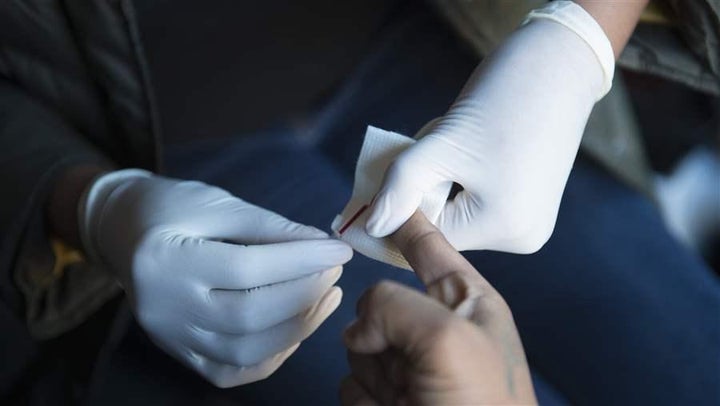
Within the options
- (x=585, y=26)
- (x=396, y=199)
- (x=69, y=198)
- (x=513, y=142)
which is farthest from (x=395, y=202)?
(x=69, y=198)

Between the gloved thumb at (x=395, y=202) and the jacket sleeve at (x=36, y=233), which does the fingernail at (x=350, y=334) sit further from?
the jacket sleeve at (x=36, y=233)

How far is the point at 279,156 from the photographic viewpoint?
2.81 ft

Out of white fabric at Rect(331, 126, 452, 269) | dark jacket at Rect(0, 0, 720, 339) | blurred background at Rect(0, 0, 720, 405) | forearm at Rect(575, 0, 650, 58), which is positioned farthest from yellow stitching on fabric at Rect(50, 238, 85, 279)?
forearm at Rect(575, 0, 650, 58)

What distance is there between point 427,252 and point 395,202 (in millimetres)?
57

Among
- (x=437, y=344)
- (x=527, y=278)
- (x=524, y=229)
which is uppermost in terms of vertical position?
(x=437, y=344)

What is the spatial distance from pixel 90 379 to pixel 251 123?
36 centimetres

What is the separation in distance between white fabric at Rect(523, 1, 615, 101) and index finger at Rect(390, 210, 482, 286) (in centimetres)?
24

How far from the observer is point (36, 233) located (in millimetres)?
713

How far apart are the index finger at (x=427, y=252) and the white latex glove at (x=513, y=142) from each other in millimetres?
11

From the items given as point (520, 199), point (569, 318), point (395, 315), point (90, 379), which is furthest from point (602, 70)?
point (90, 379)

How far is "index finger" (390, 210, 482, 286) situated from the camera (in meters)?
0.50

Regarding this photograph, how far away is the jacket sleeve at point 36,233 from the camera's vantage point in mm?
694

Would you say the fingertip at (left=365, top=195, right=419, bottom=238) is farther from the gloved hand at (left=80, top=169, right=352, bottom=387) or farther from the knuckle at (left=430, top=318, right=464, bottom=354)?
the knuckle at (left=430, top=318, right=464, bottom=354)

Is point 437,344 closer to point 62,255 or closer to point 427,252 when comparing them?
point 427,252
